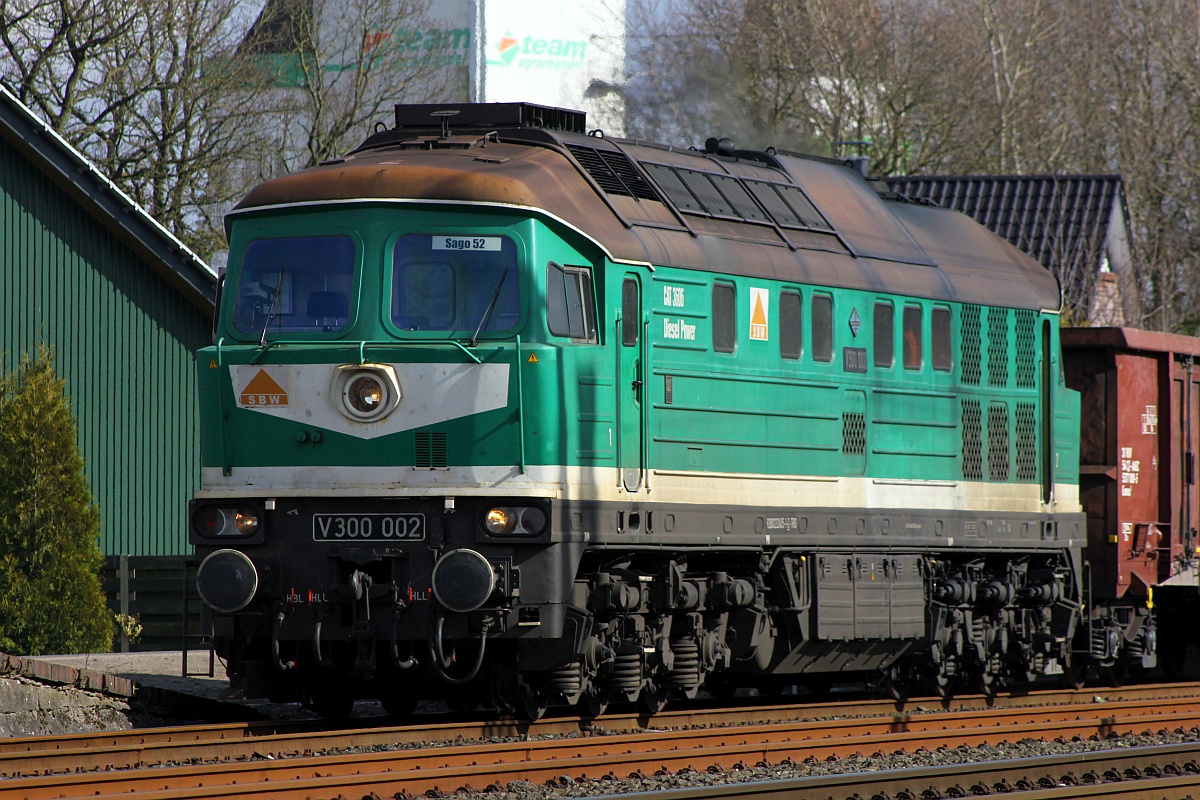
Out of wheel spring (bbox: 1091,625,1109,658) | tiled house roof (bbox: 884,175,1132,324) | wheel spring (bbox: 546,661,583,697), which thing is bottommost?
wheel spring (bbox: 1091,625,1109,658)

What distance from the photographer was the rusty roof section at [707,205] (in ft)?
37.2

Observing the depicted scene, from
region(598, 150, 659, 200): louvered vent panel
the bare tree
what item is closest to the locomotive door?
region(598, 150, 659, 200): louvered vent panel

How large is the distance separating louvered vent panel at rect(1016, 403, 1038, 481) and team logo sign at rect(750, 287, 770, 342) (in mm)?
3727

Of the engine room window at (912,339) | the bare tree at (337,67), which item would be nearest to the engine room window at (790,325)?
the engine room window at (912,339)

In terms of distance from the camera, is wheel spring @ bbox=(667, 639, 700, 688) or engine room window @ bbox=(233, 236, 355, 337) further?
wheel spring @ bbox=(667, 639, 700, 688)

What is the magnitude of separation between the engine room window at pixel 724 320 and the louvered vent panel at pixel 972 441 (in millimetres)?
3193

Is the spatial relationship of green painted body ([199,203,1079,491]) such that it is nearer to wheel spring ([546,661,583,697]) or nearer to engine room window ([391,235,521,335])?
engine room window ([391,235,521,335])

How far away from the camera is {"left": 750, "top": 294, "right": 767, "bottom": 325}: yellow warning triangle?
12648 millimetres

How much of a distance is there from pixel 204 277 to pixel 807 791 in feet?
44.6

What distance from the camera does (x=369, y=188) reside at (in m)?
11.3

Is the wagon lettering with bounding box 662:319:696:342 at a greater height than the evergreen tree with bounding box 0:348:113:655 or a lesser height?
greater

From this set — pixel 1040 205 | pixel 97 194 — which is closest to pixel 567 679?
pixel 97 194

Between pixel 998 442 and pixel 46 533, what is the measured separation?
1068cm

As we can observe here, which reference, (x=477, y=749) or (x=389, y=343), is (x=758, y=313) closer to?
(x=389, y=343)
